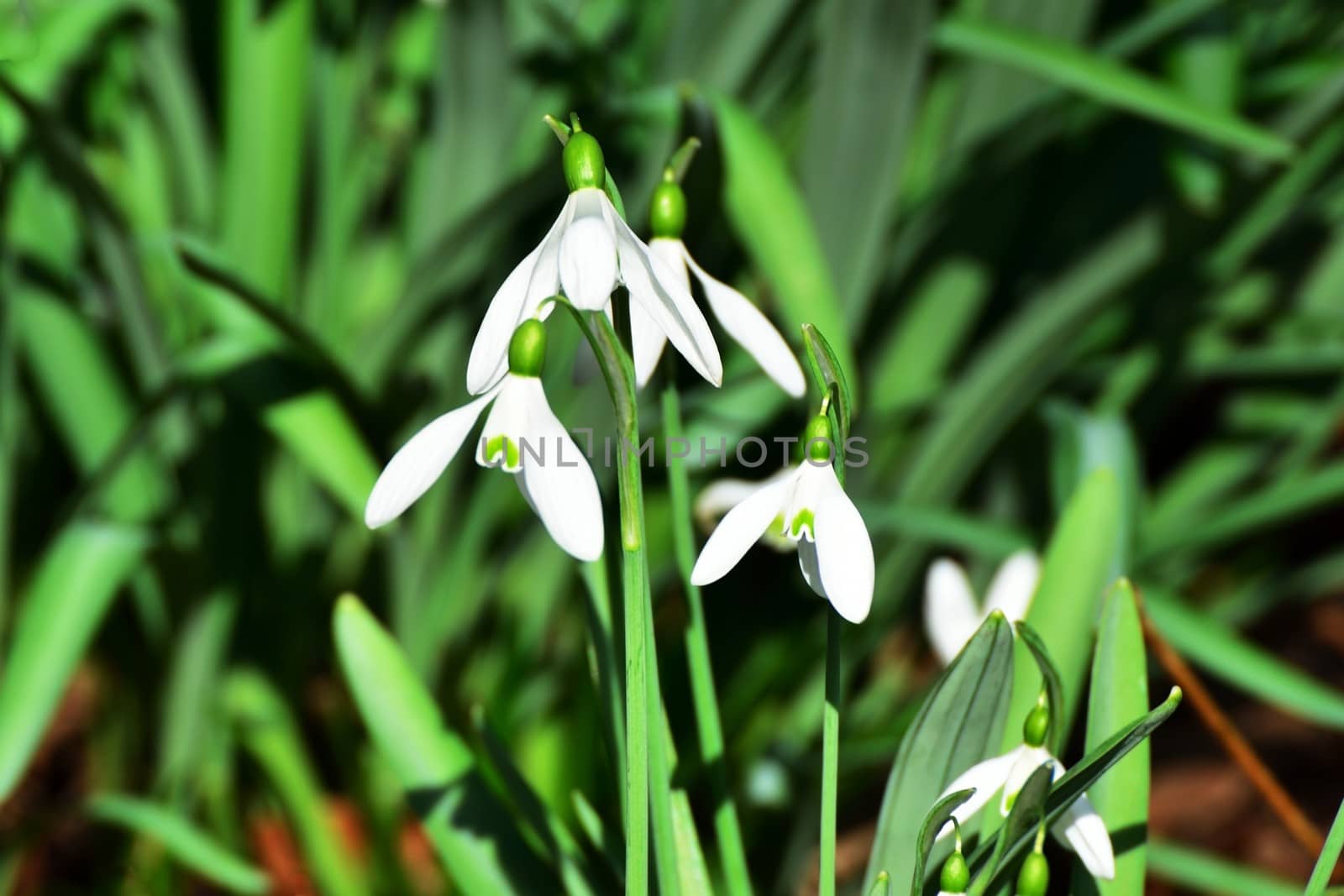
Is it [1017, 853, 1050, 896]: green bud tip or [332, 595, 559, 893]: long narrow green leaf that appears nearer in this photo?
[1017, 853, 1050, 896]: green bud tip

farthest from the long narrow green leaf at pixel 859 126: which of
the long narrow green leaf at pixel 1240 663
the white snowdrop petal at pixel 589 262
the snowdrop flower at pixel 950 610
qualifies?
the white snowdrop petal at pixel 589 262

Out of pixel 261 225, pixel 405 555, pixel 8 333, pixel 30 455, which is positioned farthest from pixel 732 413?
pixel 30 455

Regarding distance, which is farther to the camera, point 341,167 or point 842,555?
point 341,167

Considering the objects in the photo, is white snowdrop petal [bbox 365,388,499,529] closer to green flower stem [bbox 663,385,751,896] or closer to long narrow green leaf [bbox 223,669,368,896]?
green flower stem [bbox 663,385,751,896]

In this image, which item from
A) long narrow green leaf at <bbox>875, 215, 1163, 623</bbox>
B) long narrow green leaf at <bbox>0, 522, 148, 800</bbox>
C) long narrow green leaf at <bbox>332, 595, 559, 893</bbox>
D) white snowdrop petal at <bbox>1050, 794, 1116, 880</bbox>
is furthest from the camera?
A: long narrow green leaf at <bbox>875, 215, 1163, 623</bbox>

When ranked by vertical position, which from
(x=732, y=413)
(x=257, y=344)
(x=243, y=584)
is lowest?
(x=243, y=584)

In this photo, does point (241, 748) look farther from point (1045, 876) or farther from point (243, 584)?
point (1045, 876)

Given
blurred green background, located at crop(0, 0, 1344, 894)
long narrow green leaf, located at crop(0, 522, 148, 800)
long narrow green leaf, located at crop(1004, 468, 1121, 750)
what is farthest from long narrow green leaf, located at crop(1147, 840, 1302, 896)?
long narrow green leaf, located at crop(0, 522, 148, 800)

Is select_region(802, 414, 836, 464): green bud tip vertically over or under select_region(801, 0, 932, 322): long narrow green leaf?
under
